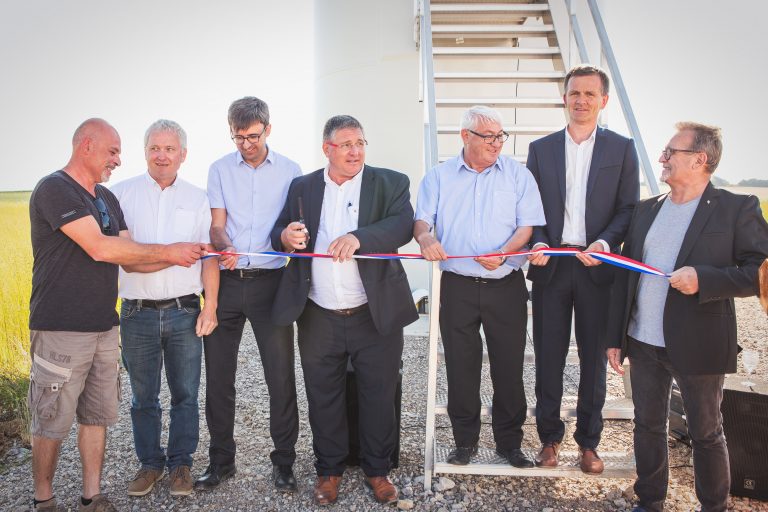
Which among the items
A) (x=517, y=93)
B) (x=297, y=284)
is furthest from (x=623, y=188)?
(x=517, y=93)

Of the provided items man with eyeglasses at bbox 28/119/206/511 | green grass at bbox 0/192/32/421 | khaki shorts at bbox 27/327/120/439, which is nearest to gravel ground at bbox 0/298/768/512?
man with eyeglasses at bbox 28/119/206/511

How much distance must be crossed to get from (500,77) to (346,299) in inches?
115

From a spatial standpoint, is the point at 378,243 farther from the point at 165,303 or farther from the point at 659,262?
the point at 659,262

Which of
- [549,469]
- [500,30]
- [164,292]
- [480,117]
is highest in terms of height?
[500,30]

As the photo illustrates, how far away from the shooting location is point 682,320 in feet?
9.59

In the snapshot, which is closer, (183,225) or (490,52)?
(183,225)

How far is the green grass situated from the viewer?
553cm

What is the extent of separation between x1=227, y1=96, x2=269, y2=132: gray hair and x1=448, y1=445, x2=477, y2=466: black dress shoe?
247cm

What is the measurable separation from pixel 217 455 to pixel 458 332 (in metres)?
1.86

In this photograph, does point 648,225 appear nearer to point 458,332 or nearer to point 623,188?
point 623,188

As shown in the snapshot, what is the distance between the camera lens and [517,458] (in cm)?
357

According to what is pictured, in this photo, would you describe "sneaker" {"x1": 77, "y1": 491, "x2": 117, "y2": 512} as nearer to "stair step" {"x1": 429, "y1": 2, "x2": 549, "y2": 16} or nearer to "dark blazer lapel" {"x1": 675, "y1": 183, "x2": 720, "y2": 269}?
"dark blazer lapel" {"x1": 675, "y1": 183, "x2": 720, "y2": 269}

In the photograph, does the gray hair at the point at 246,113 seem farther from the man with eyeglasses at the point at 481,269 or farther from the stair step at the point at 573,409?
the stair step at the point at 573,409

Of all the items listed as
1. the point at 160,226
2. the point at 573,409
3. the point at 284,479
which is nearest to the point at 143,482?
the point at 284,479
